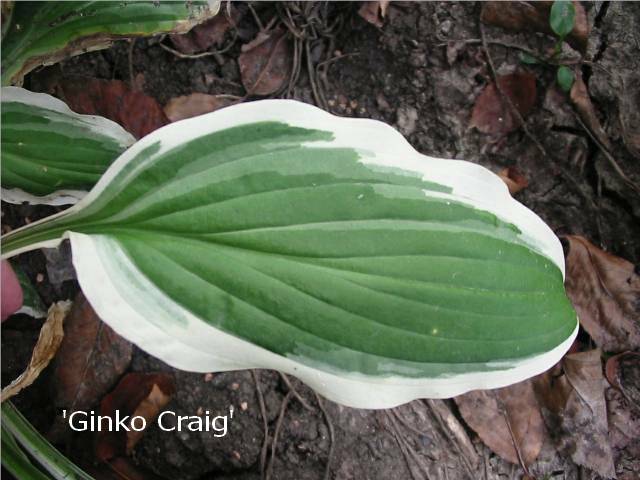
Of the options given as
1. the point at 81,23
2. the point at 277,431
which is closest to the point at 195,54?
the point at 81,23

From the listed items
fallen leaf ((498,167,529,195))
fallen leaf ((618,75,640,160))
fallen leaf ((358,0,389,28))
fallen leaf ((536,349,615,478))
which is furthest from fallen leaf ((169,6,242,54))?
fallen leaf ((536,349,615,478))

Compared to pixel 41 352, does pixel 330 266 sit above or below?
above

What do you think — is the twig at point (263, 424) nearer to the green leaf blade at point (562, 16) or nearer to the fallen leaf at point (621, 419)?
the fallen leaf at point (621, 419)

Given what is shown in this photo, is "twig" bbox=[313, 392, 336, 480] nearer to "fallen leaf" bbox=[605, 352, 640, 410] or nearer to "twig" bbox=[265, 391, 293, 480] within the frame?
"twig" bbox=[265, 391, 293, 480]

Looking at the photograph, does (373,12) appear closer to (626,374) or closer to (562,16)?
(562,16)

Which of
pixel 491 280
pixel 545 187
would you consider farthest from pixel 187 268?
pixel 545 187

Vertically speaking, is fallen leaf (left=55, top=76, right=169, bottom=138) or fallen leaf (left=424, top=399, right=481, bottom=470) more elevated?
fallen leaf (left=55, top=76, right=169, bottom=138)

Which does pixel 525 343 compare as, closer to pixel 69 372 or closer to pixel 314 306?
pixel 314 306

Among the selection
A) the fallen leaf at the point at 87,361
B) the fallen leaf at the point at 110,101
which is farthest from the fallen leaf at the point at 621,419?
the fallen leaf at the point at 110,101
